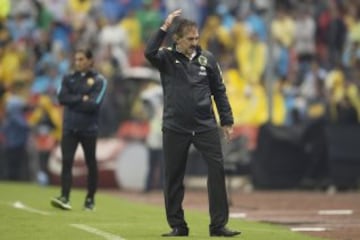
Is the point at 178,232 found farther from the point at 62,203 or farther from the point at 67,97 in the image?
the point at 67,97

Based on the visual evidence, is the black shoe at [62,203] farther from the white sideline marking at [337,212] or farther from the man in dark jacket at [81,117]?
the white sideline marking at [337,212]

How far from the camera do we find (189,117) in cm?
1275

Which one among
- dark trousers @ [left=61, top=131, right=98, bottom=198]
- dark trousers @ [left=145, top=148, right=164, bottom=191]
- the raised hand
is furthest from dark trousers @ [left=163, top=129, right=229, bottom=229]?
dark trousers @ [left=145, top=148, right=164, bottom=191]

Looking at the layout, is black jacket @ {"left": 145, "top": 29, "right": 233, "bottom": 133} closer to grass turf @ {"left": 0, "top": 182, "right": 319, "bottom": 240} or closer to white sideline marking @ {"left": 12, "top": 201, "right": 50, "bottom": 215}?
grass turf @ {"left": 0, "top": 182, "right": 319, "bottom": 240}

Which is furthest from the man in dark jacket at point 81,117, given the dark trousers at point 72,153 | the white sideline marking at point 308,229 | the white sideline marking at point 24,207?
the white sideline marking at point 308,229

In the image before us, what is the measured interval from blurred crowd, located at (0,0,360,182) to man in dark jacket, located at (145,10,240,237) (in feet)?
41.2

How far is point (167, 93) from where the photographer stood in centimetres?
1283

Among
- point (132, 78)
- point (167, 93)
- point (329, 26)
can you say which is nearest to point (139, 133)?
point (132, 78)

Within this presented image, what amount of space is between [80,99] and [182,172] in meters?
4.88

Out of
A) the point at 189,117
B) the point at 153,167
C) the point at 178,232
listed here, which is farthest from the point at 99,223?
the point at 153,167

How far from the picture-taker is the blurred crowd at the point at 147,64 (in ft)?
89.8

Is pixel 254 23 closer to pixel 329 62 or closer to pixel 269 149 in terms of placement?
pixel 329 62

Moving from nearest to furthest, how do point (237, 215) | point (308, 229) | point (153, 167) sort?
point (308, 229), point (237, 215), point (153, 167)

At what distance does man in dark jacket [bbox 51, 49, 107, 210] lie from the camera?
1750cm
